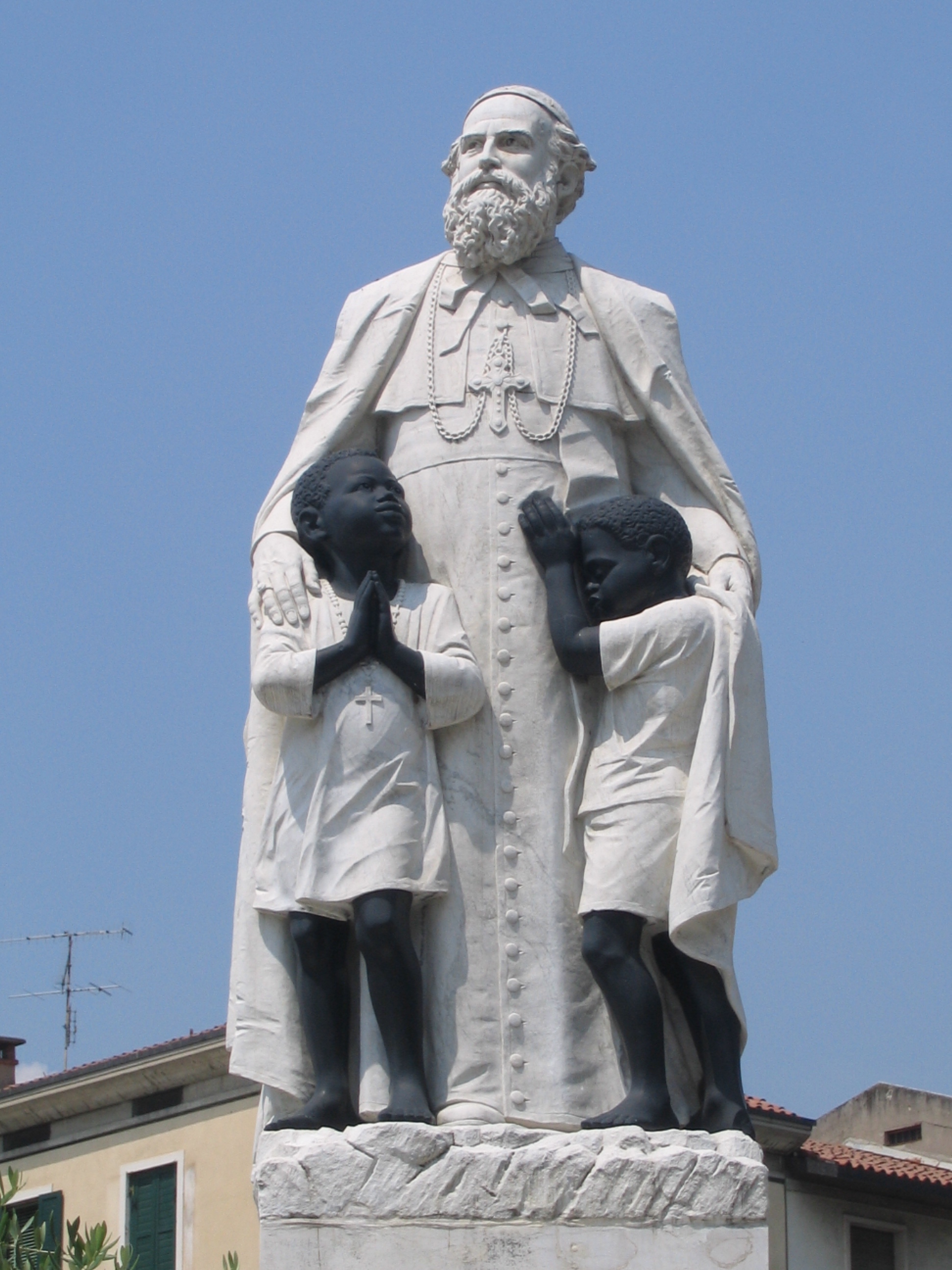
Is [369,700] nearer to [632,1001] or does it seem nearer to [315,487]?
[315,487]

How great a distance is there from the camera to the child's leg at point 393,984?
33.6 feet

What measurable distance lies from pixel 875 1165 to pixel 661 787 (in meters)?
21.2

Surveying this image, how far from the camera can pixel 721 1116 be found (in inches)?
406


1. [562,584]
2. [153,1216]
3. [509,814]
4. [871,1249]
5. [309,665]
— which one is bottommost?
[509,814]

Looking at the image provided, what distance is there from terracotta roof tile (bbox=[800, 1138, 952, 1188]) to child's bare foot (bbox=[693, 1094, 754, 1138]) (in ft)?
64.2

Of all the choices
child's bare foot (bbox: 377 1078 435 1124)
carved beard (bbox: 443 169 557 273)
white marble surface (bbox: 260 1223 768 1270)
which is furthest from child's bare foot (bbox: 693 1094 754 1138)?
carved beard (bbox: 443 169 557 273)

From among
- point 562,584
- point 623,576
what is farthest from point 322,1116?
point 623,576

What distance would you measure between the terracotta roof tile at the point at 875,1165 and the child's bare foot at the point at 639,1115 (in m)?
19.7

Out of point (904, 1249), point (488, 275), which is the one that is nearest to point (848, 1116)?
point (904, 1249)

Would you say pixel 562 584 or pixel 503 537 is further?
pixel 503 537

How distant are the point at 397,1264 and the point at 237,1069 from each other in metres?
1.16

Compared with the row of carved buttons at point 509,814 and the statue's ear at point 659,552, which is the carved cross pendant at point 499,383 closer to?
the row of carved buttons at point 509,814

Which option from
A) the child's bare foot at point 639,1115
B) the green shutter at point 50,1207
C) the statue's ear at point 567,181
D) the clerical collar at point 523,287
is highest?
the statue's ear at point 567,181

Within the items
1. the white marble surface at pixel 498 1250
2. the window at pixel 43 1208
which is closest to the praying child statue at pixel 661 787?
the white marble surface at pixel 498 1250
